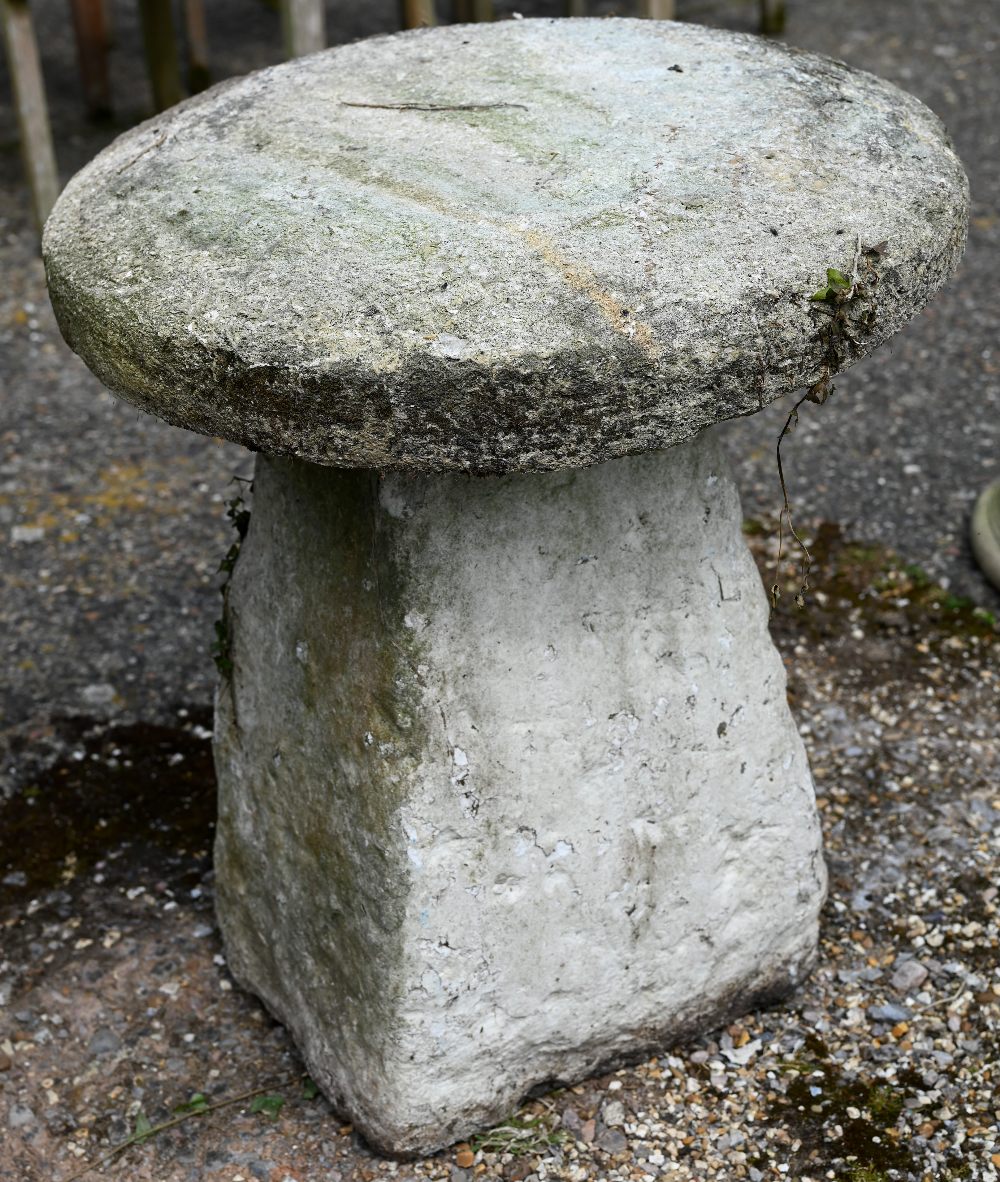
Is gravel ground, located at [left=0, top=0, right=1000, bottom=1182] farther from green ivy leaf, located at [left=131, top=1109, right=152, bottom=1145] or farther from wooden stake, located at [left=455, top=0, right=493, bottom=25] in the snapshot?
wooden stake, located at [left=455, top=0, right=493, bottom=25]

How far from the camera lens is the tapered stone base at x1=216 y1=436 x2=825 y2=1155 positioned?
2078mm

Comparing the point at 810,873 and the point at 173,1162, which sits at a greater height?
the point at 810,873

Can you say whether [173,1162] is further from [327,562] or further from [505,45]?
[505,45]

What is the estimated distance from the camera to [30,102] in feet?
16.4

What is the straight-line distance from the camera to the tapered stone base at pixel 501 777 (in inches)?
81.8

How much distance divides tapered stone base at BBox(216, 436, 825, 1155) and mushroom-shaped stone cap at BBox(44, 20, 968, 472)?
1.13 ft

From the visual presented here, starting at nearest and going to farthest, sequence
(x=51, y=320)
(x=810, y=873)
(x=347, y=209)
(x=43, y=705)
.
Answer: (x=347, y=209), (x=810, y=873), (x=43, y=705), (x=51, y=320)

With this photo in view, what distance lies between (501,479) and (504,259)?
1.19 ft

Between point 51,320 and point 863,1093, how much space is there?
360 cm

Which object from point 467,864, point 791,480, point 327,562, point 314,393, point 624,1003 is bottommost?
point 791,480

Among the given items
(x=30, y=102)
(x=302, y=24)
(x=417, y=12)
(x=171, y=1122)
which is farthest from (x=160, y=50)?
(x=171, y=1122)

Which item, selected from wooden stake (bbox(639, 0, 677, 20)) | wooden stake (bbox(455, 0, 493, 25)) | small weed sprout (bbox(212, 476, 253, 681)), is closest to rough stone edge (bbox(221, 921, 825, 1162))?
small weed sprout (bbox(212, 476, 253, 681))

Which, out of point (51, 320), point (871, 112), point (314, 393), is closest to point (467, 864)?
point (314, 393)

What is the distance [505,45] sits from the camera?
7.75 feet
